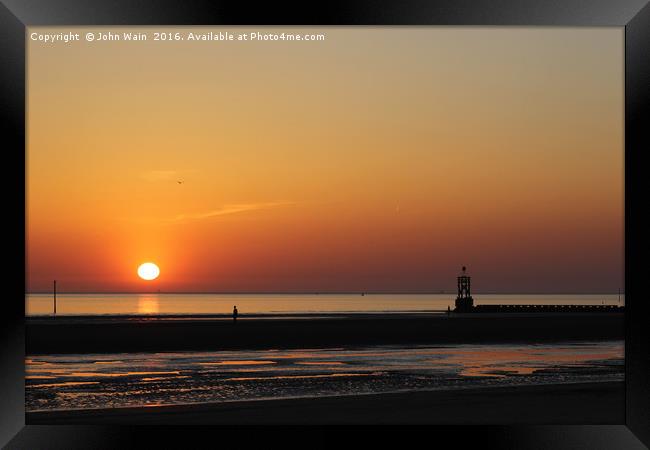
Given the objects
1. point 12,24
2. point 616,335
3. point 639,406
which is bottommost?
point 616,335

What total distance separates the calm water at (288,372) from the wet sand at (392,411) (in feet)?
2.12

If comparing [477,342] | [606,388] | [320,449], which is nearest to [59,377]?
[606,388]

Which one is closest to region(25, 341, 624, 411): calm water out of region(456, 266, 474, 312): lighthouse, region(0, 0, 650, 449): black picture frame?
region(0, 0, 650, 449): black picture frame

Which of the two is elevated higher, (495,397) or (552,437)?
(552,437)

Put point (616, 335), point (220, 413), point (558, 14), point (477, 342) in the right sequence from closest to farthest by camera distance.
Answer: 1. point (558, 14)
2. point (220, 413)
3. point (477, 342)
4. point (616, 335)

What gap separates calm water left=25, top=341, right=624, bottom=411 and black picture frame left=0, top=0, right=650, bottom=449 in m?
5.99

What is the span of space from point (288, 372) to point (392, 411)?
5131 millimetres

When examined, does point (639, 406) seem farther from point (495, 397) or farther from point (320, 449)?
point (495, 397)

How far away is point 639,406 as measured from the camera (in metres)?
5.44

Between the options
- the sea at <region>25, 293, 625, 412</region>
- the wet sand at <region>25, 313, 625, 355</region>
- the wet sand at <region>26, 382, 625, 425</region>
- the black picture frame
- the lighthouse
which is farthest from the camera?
the lighthouse

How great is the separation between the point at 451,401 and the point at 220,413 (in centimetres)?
320

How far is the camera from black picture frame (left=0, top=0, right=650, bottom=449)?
A: 5254mm

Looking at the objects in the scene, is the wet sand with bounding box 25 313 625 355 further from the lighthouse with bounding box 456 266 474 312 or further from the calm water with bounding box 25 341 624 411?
the lighthouse with bounding box 456 266 474 312

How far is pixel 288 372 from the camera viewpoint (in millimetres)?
15414
